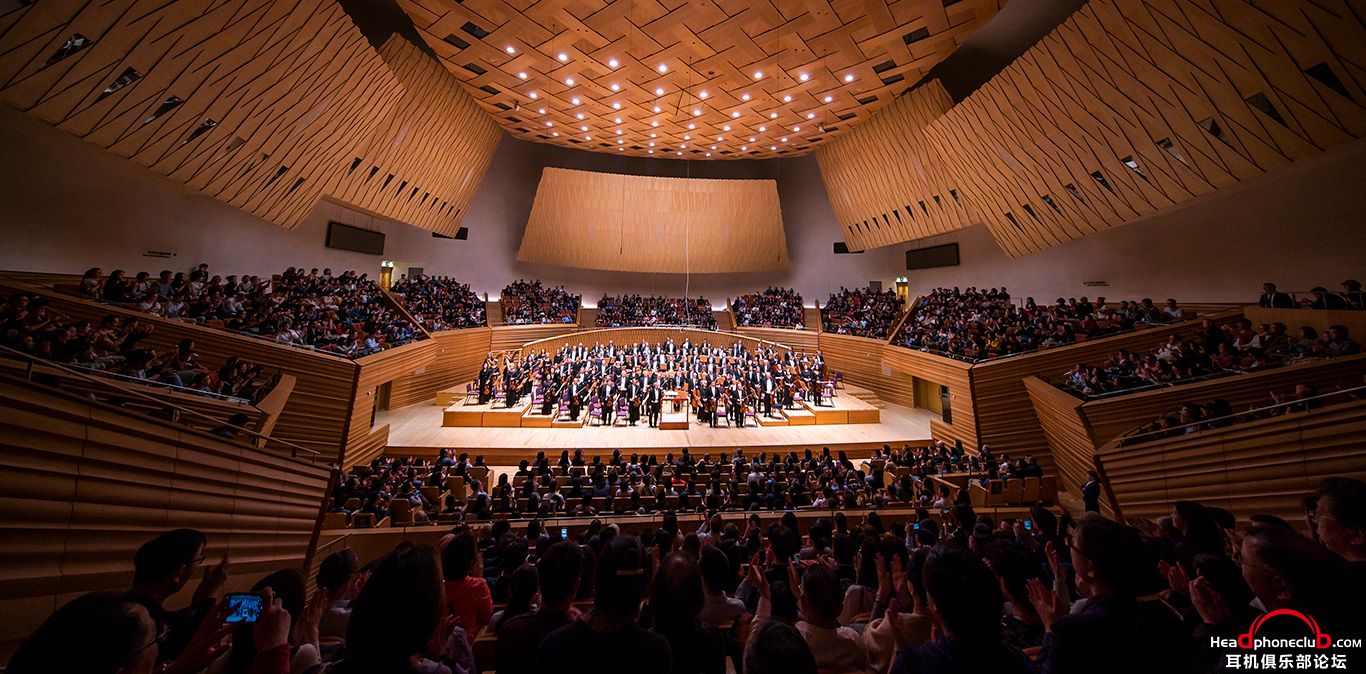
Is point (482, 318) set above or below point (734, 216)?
below

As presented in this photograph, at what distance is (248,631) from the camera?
142cm

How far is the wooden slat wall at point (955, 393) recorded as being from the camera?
33.2 ft

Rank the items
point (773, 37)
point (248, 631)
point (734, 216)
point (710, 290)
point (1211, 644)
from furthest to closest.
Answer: point (710, 290) → point (734, 216) → point (773, 37) → point (1211, 644) → point (248, 631)

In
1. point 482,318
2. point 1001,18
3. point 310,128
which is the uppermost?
point 1001,18

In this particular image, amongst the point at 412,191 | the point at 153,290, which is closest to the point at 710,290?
the point at 412,191

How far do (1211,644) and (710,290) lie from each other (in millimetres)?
22507

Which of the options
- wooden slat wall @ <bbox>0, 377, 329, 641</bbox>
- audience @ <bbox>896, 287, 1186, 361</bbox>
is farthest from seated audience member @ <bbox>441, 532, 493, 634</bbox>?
audience @ <bbox>896, 287, 1186, 361</bbox>

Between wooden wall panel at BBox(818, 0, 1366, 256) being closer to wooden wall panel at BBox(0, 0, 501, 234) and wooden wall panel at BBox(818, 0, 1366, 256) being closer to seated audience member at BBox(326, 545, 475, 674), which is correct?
seated audience member at BBox(326, 545, 475, 674)

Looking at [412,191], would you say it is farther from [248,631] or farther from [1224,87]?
[1224,87]

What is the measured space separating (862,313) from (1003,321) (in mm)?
6245

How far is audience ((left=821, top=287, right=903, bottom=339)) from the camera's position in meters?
16.6

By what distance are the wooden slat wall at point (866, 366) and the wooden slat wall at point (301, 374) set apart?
1432 cm

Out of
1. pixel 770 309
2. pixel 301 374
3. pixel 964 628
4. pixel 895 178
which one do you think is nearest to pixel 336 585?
pixel 964 628

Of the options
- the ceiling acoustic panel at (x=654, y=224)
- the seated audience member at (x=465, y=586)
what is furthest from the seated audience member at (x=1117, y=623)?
the ceiling acoustic panel at (x=654, y=224)
